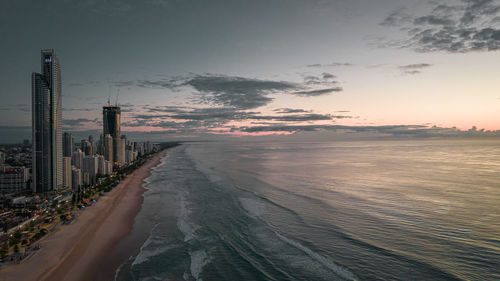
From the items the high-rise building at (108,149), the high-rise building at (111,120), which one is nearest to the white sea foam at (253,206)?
the high-rise building at (108,149)

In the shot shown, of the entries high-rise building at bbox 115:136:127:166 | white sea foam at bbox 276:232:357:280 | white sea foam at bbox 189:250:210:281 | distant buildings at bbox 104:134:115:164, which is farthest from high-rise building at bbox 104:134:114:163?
white sea foam at bbox 276:232:357:280

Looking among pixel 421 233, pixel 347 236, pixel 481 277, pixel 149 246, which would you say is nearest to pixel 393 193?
pixel 421 233

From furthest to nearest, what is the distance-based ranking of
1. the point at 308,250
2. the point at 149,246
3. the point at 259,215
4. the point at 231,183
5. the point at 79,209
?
1. the point at 231,183
2. the point at 79,209
3. the point at 259,215
4. the point at 149,246
5. the point at 308,250

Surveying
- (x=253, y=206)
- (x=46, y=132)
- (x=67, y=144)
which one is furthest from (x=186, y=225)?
(x=67, y=144)

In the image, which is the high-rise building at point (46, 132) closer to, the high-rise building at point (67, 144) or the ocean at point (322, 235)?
the ocean at point (322, 235)

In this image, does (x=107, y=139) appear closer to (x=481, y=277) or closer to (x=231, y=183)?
(x=231, y=183)

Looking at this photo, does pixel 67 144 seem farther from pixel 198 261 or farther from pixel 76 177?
pixel 198 261

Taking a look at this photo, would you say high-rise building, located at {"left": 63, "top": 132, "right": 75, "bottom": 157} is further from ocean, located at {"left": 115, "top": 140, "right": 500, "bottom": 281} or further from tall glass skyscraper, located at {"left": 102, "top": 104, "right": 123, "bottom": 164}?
ocean, located at {"left": 115, "top": 140, "right": 500, "bottom": 281}
